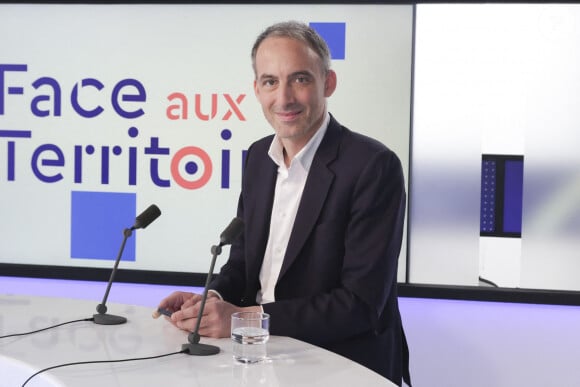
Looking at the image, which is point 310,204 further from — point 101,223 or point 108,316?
point 101,223

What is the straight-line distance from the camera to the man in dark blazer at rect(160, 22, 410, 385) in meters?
2.10

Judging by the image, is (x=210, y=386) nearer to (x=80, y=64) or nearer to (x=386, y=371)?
(x=386, y=371)

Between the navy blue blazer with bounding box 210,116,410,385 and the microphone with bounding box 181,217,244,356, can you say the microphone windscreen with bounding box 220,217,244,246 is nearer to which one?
the microphone with bounding box 181,217,244,356

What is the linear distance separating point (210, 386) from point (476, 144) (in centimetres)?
382

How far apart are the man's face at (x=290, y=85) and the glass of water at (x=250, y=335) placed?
615mm

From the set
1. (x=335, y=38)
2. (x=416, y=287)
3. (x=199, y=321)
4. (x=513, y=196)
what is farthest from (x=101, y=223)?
(x=199, y=321)

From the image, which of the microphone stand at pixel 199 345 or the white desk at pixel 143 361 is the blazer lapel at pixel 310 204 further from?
the microphone stand at pixel 199 345

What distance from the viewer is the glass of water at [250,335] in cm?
180

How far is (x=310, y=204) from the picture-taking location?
7.29 feet

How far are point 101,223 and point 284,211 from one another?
3367 millimetres

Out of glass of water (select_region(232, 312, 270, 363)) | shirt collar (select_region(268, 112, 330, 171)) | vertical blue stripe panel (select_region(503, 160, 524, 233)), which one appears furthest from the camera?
vertical blue stripe panel (select_region(503, 160, 524, 233))

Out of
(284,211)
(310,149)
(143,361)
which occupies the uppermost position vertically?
(310,149)

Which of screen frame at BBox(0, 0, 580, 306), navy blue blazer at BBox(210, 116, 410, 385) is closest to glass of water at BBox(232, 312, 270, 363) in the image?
navy blue blazer at BBox(210, 116, 410, 385)

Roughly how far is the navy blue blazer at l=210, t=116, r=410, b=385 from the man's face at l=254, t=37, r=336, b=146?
9cm
